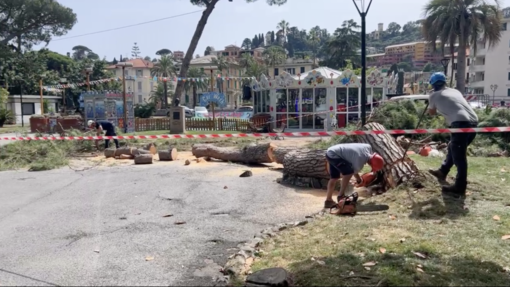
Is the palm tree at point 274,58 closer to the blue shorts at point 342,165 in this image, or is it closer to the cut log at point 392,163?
the cut log at point 392,163

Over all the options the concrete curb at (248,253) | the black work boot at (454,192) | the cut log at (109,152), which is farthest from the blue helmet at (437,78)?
the cut log at (109,152)

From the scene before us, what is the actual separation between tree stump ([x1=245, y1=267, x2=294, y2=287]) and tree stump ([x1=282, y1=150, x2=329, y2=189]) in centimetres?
467

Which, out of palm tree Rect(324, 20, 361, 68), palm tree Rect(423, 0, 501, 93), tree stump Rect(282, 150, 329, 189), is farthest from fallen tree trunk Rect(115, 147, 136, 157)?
palm tree Rect(324, 20, 361, 68)

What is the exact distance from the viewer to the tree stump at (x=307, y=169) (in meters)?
8.34

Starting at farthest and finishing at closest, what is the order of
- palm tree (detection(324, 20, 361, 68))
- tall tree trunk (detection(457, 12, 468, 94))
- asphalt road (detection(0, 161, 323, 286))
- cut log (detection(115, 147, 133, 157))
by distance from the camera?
1. palm tree (detection(324, 20, 361, 68))
2. tall tree trunk (detection(457, 12, 468, 94))
3. cut log (detection(115, 147, 133, 157))
4. asphalt road (detection(0, 161, 323, 286))

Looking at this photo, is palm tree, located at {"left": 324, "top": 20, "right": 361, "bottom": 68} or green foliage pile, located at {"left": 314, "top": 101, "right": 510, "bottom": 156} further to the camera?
palm tree, located at {"left": 324, "top": 20, "right": 361, "bottom": 68}

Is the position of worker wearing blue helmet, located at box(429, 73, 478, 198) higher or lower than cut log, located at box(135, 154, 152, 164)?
higher

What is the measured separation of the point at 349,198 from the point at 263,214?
1293 mm

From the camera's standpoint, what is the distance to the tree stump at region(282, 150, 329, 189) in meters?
8.34

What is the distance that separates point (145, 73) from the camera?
300 feet

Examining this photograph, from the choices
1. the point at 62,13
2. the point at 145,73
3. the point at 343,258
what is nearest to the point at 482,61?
the point at 62,13

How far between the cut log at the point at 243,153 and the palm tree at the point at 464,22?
79.4 feet

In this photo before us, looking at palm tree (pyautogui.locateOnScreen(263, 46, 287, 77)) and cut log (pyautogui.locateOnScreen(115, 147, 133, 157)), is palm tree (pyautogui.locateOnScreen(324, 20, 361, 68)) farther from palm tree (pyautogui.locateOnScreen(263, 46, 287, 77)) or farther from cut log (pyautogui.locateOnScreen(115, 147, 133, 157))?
cut log (pyautogui.locateOnScreen(115, 147, 133, 157))

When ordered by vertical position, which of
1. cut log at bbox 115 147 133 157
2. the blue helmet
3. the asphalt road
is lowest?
the asphalt road
